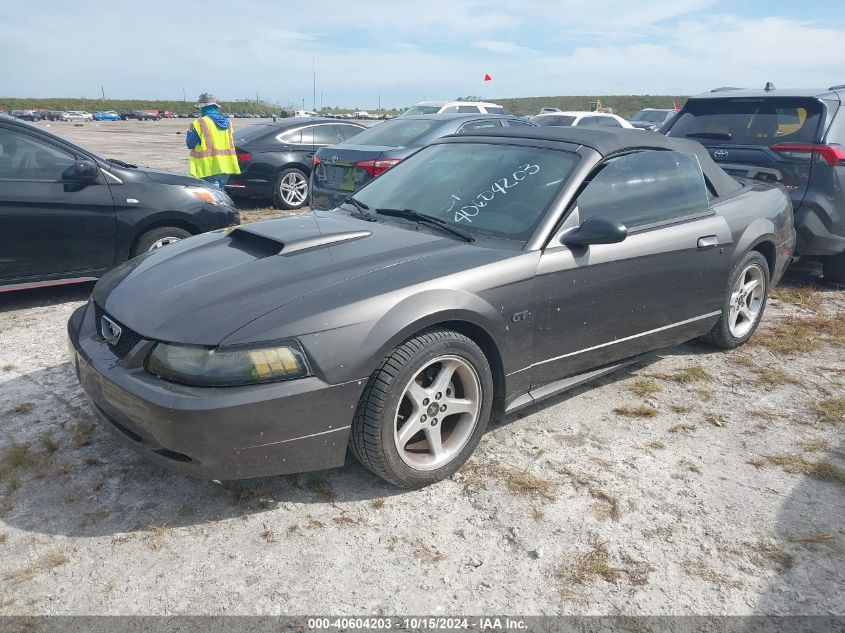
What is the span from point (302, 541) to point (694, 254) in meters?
2.89

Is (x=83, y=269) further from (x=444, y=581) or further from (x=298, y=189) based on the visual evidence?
(x=298, y=189)

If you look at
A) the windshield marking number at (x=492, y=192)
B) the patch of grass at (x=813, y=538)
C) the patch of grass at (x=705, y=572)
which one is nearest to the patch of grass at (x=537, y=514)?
the patch of grass at (x=705, y=572)

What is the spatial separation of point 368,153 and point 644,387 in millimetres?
4646

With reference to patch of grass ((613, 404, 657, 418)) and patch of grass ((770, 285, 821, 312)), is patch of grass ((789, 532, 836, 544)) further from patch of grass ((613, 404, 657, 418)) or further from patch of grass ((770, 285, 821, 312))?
patch of grass ((770, 285, 821, 312))

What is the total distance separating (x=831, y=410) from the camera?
394 centimetres

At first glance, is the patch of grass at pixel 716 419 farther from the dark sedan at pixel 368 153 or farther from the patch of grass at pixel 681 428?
the dark sedan at pixel 368 153

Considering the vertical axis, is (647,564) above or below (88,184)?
below

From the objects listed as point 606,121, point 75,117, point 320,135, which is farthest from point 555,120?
point 75,117

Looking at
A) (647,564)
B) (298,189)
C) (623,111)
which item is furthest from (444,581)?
(623,111)

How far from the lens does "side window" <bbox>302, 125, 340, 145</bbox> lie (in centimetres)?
1080

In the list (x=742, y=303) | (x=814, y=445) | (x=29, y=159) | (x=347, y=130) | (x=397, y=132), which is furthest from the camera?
(x=347, y=130)

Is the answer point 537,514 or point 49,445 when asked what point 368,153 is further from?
point 537,514

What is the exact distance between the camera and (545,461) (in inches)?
131

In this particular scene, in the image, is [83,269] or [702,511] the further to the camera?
[83,269]
